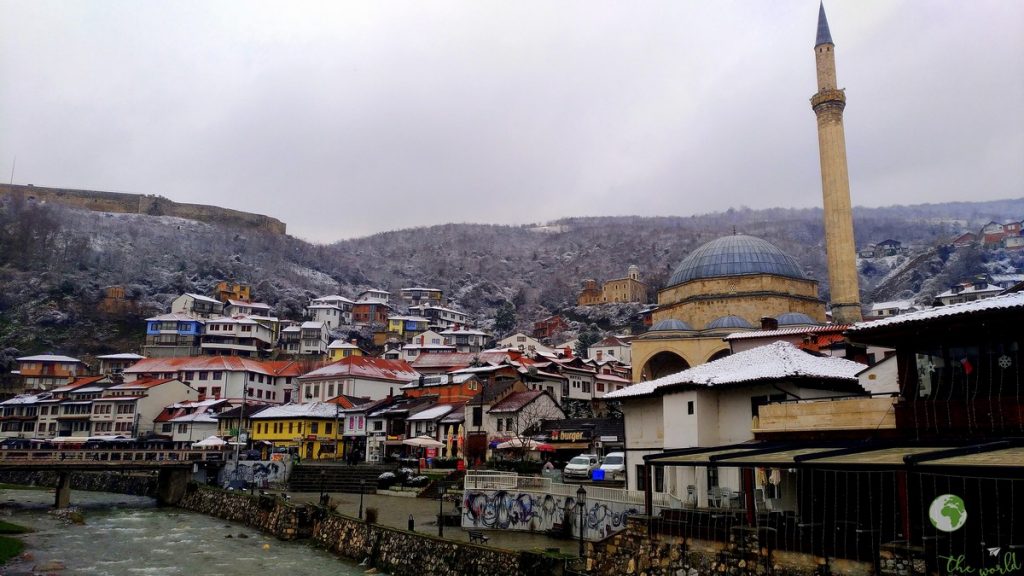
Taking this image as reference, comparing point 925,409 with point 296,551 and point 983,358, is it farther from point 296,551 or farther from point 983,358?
point 296,551

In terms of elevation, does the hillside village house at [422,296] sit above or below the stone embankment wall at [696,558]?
above

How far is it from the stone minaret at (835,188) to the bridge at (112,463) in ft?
126

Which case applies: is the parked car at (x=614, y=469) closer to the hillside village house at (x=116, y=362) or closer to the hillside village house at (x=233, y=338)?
the hillside village house at (x=116, y=362)

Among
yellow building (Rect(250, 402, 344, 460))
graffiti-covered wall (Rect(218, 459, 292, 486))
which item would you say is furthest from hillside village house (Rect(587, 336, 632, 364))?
graffiti-covered wall (Rect(218, 459, 292, 486))

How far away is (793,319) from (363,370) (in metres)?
33.0

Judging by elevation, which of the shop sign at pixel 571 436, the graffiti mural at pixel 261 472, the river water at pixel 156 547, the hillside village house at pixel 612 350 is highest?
the hillside village house at pixel 612 350

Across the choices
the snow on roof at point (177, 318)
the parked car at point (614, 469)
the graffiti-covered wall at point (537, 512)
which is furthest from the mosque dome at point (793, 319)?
the snow on roof at point (177, 318)

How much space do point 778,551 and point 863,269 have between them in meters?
134

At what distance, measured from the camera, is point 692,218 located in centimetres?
19988

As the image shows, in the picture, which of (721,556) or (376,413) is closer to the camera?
(721,556)

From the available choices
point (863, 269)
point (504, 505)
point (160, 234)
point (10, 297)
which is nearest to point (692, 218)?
point (863, 269)

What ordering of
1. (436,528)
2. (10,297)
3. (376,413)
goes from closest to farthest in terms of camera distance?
(436,528) → (376,413) → (10,297)

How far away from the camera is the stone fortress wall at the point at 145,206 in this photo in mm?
135125

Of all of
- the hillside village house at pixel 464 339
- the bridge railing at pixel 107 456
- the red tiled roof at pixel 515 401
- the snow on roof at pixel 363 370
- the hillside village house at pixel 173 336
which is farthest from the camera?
the hillside village house at pixel 464 339
